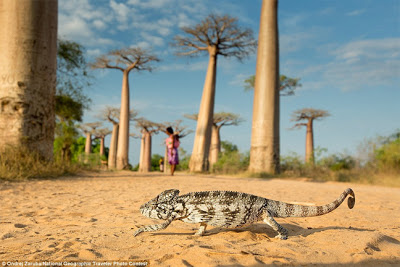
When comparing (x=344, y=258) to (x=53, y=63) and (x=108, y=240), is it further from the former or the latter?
(x=53, y=63)

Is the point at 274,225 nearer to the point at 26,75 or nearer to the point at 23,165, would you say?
the point at 23,165

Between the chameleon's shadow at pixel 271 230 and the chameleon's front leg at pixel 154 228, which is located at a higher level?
the chameleon's front leg at pixel 154 228

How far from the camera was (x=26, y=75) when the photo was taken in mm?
8320

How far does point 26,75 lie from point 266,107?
9.51m

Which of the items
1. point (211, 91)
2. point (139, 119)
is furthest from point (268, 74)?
point (139, 119)

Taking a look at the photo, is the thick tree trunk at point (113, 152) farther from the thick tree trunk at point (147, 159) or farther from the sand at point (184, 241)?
the sand at point (184, 241)

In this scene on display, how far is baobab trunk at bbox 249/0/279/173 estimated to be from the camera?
13.7 meters

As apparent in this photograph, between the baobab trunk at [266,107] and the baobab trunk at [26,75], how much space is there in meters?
8.67

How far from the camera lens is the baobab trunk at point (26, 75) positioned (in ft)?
26.7

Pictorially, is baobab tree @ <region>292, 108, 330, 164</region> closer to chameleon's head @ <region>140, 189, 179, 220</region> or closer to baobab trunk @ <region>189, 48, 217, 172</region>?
baobab trunk @ <region>189, 48, 217, 172</region>

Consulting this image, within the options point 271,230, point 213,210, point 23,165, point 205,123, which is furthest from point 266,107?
point 213,210

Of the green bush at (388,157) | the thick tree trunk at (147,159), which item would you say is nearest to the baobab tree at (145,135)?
the thick tree trunk at (147,159)

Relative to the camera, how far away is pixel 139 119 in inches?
1347

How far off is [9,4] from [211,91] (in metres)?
12.8
